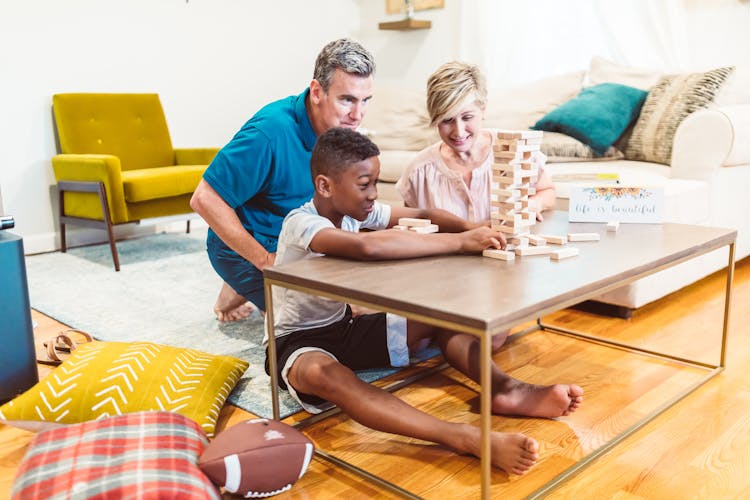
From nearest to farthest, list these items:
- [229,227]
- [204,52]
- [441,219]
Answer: [441,219]
[229,227]
[204,52]

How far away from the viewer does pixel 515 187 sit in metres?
1.50

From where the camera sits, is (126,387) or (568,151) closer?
(126,387)

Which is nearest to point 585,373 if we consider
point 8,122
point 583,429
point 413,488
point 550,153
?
point 583,429

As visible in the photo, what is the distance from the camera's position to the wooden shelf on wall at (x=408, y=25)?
4.62m

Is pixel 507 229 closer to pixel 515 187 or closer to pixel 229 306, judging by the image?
pixel 515 187

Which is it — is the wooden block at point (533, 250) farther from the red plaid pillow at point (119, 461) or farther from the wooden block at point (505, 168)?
the red plaid pillow at point (119, 461)

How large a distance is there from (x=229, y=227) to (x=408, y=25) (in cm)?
317

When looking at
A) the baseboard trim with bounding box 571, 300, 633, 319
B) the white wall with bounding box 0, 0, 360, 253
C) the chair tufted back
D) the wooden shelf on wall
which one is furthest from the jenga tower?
the wooden shelf on wall

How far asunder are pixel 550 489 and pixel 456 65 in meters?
1.14

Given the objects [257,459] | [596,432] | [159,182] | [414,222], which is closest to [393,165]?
[159,182]

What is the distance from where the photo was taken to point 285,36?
4.76 metres

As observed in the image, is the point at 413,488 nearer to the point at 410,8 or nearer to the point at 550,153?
the point at 550,153

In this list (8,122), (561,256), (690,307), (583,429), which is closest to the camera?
(561,256)

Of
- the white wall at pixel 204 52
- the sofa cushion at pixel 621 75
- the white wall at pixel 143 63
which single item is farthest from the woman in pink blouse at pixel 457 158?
the white wall at pixel 143 63
